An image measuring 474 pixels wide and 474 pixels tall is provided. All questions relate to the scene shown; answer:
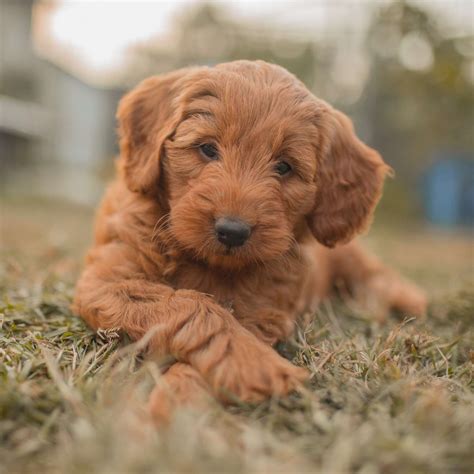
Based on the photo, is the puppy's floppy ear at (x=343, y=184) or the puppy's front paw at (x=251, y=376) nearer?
the puppy's front paw at (x=251, y=376)

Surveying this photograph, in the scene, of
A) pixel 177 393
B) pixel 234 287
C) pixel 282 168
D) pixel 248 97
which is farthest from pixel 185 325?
pixel 248 97

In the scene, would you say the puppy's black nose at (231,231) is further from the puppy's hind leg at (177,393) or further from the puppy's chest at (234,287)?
the puppy's hind leg at (177,393)

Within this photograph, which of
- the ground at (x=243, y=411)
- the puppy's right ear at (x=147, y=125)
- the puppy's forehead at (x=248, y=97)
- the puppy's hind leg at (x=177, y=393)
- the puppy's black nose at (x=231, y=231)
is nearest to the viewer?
the ground at (x=243, y=411)

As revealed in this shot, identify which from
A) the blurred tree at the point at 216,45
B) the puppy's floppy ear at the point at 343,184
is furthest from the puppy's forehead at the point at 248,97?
the blurred tree at the point at 216,45

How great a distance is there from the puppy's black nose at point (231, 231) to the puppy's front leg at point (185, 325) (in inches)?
11.2

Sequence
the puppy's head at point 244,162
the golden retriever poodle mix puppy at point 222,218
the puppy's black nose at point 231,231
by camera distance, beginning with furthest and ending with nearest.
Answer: the puppy's head at point 244,162
the puppy's black nose at point 231,231
the golden retriever poodle mix puppy at point 222,218

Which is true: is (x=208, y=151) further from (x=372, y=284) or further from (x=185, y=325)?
(x=372, y=284)

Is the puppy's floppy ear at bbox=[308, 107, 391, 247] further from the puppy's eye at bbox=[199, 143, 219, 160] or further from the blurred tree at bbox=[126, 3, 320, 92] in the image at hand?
the blurred tree at bbox=[126, 3, 320, 92]

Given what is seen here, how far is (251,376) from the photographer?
7.50 ft

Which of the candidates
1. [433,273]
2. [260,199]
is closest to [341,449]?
[260,199]

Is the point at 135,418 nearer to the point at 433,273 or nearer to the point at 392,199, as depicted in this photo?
the point at 433,273

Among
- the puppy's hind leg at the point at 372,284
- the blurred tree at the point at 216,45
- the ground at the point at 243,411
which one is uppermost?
the blurred tree at the point at 216,45

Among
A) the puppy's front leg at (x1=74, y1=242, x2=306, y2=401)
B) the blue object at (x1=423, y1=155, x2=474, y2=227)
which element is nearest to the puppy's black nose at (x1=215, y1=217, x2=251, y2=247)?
the puppy's front leg at (x1=74, y1=242, x2=306, y2=401)

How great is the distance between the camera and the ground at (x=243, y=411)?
179cm
